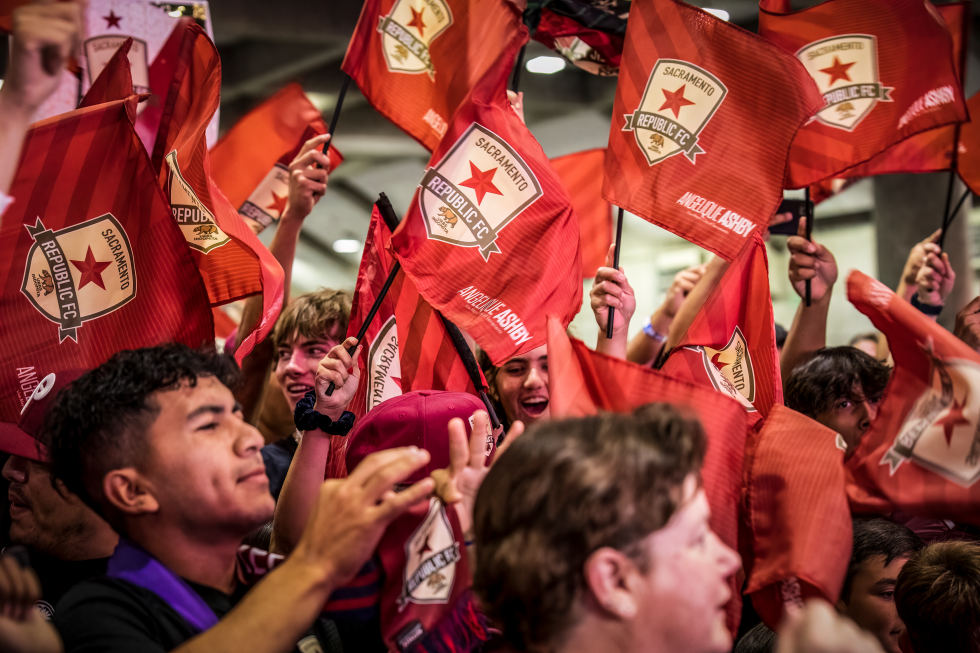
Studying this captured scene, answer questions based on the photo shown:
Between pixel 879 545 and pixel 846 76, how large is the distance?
63.6 inches

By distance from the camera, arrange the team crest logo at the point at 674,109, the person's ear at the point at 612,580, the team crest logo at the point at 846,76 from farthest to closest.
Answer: the team crest logo at the point at 846,76
the team crest logo at the point at 674,109
the person's ear at the point at 612,580

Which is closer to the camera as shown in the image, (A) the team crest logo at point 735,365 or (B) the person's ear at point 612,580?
(B) the person's ear at point 612,580

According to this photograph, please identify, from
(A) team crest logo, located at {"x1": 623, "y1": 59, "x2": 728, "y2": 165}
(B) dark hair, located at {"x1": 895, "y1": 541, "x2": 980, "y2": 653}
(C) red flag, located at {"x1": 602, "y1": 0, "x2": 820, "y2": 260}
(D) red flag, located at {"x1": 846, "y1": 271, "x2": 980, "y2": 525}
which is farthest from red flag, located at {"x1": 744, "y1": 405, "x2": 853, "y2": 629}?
(A) team crest logo, located at {"x1": 623, "y1": 59, "x2": 728, "y2": 165}

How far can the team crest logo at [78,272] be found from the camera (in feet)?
7.59

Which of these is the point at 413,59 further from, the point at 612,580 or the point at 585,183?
the point at 612,580

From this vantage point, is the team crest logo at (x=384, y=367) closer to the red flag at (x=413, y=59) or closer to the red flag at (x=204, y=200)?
the red flag at (x=204, y=200)

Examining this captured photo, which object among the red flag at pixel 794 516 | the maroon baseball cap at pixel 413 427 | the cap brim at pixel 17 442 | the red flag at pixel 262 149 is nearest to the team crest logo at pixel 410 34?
the red flag at pixel 262 149

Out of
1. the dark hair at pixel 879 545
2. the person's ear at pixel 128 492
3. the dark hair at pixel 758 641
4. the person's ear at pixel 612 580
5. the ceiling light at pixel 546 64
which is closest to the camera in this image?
the person's ear at pixel 612 580

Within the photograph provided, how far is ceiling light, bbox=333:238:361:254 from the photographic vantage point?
13805mm

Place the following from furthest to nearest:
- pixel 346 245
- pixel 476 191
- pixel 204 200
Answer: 1. pixel 346 245
2. pixel 476 191
3. pixel 204 200

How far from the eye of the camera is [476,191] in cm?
268

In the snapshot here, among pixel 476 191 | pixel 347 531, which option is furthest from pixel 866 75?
pixel 347 531

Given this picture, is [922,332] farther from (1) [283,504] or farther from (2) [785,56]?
(1) [283,504]

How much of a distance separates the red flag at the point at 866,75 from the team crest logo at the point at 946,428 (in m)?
1.29
